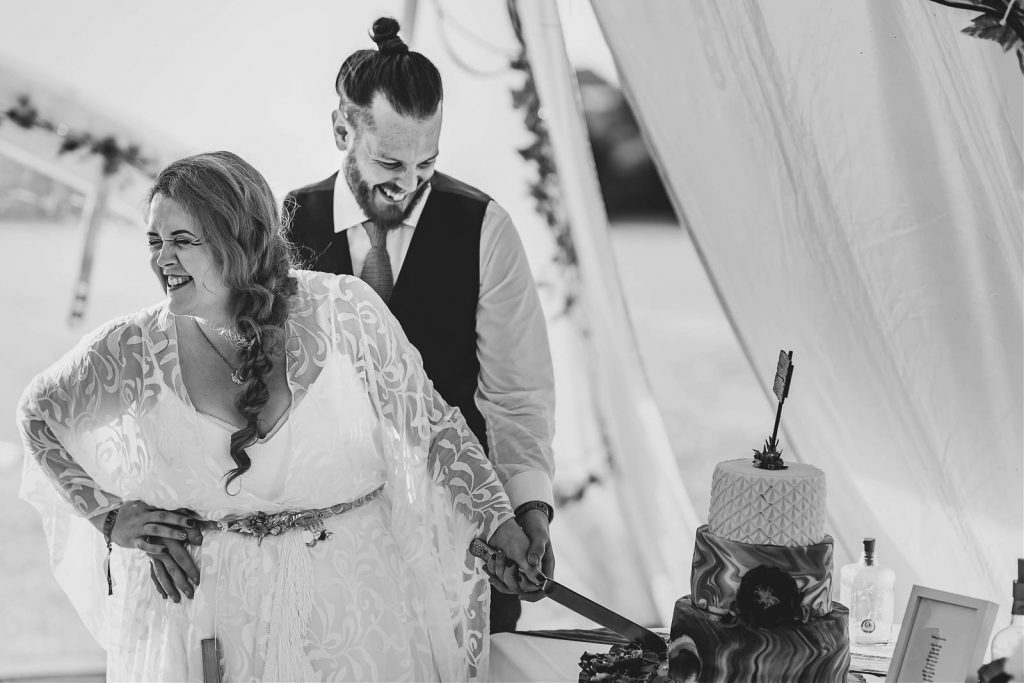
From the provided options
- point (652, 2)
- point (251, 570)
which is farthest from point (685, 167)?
point (251, 570)

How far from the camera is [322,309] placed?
5.90 feet

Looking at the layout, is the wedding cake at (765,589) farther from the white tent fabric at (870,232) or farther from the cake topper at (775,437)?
the white tent fabric at (870,232)

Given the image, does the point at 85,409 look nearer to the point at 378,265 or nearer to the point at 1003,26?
the point at 378,265

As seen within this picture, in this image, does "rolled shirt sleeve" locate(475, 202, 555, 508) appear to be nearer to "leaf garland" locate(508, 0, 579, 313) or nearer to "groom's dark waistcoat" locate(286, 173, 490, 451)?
"groom's dark waistcoat" locate(286, 173, 490, 451)

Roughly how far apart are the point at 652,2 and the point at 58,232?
1249mm

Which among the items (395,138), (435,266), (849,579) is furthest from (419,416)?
(849,579)

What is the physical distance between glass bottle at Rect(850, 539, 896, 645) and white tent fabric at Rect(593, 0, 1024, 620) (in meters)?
0.33

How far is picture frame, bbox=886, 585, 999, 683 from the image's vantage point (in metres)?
1.44

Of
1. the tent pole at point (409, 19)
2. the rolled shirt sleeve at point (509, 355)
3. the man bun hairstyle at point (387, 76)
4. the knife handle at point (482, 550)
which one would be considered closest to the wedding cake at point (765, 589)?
the knife handle at point (482, 550)

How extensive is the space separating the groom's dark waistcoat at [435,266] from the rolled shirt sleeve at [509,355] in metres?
0.02

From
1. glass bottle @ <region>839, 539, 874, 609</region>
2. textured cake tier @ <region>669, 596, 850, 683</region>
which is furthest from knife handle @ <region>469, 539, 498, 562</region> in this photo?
glass bottle @ <region>839, 539, 874, 609</region>

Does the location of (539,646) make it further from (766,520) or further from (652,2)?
(652,2)

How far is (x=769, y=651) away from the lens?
4.24 feet

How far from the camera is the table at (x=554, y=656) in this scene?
1.66 meters
